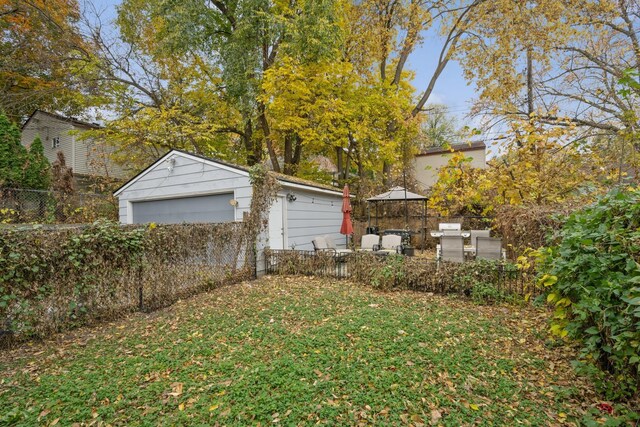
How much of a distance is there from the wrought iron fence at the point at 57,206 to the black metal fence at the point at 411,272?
9550 millimetres

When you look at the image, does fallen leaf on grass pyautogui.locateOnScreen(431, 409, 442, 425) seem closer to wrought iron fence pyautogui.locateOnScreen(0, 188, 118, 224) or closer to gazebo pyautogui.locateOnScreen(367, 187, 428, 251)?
gazebo pyautogui.locateOnScreen(367, 187, 428, 251)

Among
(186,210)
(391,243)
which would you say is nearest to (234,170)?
(186,210)

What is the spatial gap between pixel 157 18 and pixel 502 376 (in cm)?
1734

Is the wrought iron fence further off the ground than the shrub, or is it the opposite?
the wrought iron fence

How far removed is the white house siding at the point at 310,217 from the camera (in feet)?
32.2

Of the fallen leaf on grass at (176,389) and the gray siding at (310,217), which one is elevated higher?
the gray siding at (310,217)

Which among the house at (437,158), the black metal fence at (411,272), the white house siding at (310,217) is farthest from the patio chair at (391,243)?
the house at (437,158)

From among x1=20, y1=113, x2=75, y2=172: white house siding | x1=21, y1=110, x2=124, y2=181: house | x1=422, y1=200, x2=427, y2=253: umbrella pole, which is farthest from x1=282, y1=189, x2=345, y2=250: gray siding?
x1=20, y1=113, x2=75, y2=172: white house siding

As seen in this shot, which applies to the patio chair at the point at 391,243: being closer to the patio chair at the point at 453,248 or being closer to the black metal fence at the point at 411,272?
the patio chair at the point at 453,248

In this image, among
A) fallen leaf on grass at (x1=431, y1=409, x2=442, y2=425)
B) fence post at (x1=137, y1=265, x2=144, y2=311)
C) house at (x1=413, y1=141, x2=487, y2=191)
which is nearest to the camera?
fallen leaf on grass at (x1=431, y1=409, x2=442, y2=425)

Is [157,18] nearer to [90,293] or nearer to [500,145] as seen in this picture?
[90,293]

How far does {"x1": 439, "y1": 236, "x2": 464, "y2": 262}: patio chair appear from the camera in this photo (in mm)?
7430

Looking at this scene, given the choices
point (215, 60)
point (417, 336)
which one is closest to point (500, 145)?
point (417, 336)

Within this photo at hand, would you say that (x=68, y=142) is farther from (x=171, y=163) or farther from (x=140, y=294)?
(x=140, y=294)
